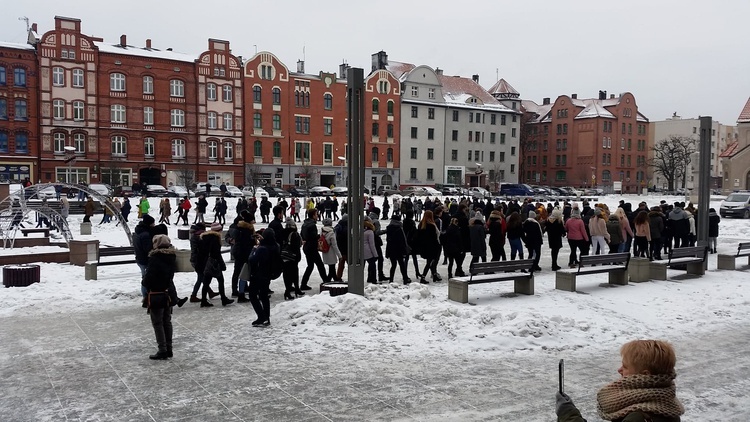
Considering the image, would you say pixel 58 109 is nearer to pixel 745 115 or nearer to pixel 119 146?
pixel 119 146

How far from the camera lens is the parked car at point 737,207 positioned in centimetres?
3791

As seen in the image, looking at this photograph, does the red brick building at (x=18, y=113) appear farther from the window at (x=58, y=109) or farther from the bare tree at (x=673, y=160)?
the bare tree at (x=673, y=160)

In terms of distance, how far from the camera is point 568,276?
12.8 m

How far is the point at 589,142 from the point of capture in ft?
282

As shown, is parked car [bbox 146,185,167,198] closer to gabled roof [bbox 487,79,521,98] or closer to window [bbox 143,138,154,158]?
window [bbox 143,138,154,158]

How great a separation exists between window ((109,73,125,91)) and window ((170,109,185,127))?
5.10 meters

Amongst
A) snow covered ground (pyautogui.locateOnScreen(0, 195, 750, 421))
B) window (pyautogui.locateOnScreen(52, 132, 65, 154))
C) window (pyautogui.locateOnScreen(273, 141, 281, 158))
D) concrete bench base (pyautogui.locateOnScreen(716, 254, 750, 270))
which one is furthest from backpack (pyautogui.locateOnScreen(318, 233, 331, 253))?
window (pyautogui.locateOnScreen(273, 141, 281, 158))

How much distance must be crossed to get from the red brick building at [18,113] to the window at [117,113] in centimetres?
616

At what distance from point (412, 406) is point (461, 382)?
3.41 ft

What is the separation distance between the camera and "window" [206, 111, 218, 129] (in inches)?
2388

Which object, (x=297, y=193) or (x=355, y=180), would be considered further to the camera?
(x=297, y=193)

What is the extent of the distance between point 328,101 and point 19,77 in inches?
1174

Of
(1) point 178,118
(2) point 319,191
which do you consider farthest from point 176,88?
(2) point 319,191

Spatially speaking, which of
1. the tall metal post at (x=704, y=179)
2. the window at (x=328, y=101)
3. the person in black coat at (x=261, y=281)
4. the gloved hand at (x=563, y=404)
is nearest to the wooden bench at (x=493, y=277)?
the person in black coat at (x=261, y=281)
